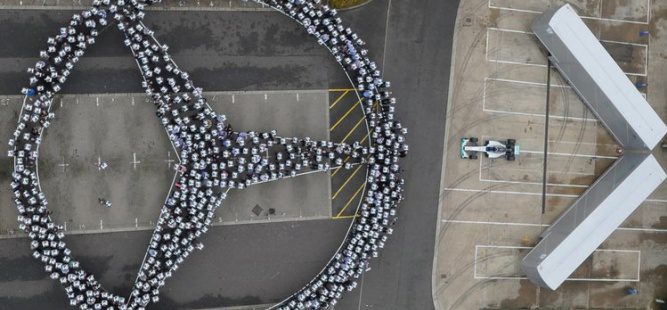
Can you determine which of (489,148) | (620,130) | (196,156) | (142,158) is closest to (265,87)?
(196,156)

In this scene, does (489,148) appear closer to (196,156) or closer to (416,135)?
(416,135)

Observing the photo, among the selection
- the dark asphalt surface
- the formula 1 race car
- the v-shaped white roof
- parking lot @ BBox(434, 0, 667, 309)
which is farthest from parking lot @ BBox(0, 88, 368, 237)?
the v-shaped white roof

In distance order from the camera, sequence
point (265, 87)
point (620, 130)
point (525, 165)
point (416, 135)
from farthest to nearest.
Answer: point (525, 165) < point (620, 130) < point (416, 135) < point (265, 87)

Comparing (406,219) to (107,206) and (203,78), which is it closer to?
(203,78)

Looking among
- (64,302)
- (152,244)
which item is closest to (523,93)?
(152,244)

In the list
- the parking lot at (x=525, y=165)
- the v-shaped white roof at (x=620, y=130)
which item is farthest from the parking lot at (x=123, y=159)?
the v-shaped white roof at (x=620, y=130)
